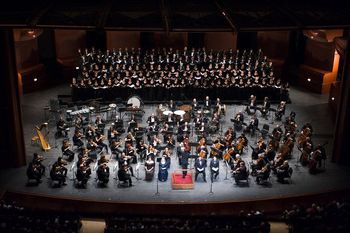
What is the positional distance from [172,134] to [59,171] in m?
4.78

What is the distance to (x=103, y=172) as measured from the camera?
17219 mm

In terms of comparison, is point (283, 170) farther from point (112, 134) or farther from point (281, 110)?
point (112, 134)

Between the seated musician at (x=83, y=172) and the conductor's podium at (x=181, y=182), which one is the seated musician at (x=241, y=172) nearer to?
the conductor's podium at (x=181, y=182)

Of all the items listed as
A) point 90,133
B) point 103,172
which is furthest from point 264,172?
point 90,133

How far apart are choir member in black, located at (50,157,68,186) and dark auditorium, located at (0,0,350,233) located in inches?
1.6

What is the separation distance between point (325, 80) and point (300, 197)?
1173 cm

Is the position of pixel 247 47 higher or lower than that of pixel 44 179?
higher

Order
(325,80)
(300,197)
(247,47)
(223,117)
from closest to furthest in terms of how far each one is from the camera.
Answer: (300,197), (223,117), (325,80), (247,47)

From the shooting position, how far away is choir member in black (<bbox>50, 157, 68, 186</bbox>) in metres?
17.2

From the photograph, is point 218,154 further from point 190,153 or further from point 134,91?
point 134,91

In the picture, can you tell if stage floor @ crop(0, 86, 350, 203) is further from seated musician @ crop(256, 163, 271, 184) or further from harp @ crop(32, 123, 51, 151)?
seated musician @ crop(256, 163, 271, 184)

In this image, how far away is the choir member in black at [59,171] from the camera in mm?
17219

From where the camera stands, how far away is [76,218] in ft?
47.7

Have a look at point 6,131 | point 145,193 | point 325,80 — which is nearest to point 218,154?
point 145,193
